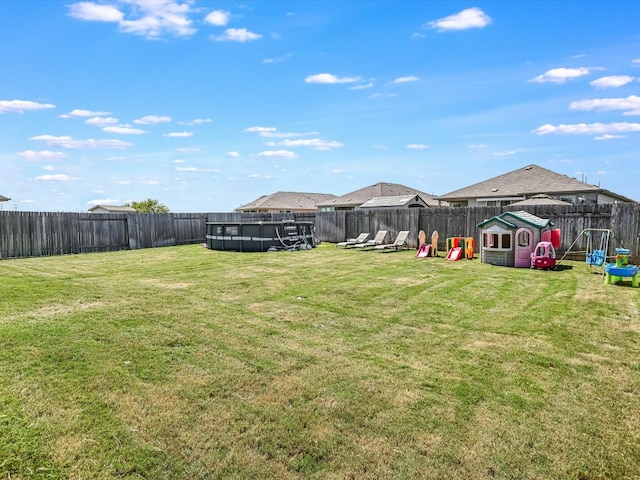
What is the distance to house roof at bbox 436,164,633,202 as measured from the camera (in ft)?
74.7

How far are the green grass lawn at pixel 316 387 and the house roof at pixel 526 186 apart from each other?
18.3m

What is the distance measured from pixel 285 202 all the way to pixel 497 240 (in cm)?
3527

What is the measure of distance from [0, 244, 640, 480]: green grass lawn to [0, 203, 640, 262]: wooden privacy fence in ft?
19.6

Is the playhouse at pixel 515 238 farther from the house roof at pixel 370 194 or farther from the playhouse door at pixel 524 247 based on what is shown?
the house roof at pixel 370 194

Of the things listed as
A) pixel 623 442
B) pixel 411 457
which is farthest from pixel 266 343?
pixel 623 442

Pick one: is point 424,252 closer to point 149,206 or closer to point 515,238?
point 515,238

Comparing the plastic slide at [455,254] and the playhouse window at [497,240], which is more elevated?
the playhouse window at [497,240]

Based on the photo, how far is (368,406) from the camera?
318cm

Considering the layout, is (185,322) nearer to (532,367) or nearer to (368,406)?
(368,406)

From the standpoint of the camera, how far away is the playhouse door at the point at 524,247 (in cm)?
1108

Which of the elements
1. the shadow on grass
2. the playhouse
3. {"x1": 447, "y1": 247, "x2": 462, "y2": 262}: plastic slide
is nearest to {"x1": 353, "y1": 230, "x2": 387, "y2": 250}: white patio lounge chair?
{"x1": 447, "y1": 247, "x2": 462, "y2": 262}: plastic slide

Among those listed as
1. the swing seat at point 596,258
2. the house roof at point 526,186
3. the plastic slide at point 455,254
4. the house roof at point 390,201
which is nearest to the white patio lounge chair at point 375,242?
the plastic slide at point 455,254

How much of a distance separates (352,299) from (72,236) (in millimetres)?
15165

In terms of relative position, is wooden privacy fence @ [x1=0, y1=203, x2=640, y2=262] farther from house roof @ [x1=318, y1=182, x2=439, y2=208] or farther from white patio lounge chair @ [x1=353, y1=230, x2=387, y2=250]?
house roof @ [x1=318, y1=182, x2=439, y2=208]
